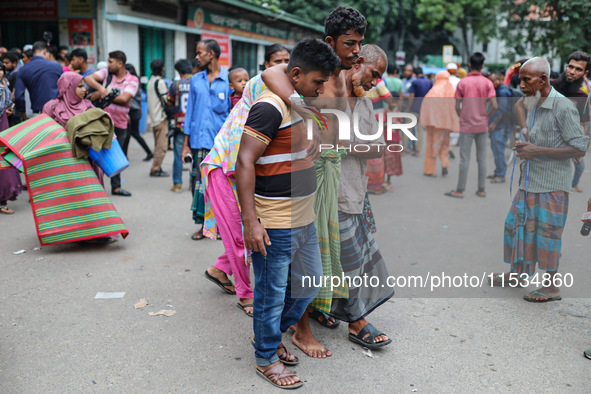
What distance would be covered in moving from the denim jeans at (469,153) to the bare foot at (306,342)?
503 centimetres

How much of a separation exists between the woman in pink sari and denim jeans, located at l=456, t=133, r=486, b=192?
20 centimetres

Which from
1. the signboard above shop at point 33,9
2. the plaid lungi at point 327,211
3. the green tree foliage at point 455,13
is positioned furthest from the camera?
the green tree foliage at point 455,13

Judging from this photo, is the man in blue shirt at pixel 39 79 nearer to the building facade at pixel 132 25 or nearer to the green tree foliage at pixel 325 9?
the building facade at pixel 132 25

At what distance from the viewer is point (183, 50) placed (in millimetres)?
16000

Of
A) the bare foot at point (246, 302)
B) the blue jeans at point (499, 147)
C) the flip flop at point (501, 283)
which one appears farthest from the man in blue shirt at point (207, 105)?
the blue jeans at point (499, 147)

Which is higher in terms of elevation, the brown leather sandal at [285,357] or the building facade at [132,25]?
the building facade at [132,25]

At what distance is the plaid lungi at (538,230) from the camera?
4078mm

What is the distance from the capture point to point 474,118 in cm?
783

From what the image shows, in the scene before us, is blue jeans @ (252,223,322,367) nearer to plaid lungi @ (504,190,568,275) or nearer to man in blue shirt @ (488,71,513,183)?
plaid lungi @ (504,190,568,275)

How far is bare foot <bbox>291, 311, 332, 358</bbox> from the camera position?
10.7 feet

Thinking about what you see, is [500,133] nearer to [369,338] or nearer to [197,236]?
[197,236]

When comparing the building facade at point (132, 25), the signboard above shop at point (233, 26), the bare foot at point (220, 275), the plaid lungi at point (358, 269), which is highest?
the signboard above shop at point (233, 26)

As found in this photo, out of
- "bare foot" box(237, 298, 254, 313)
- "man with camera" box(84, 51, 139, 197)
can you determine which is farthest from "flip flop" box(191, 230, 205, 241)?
A: "man with camera" box(84, 51, 139, 197)

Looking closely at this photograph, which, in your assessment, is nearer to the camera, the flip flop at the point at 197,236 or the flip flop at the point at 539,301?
the flip flop at the point at 539,301
